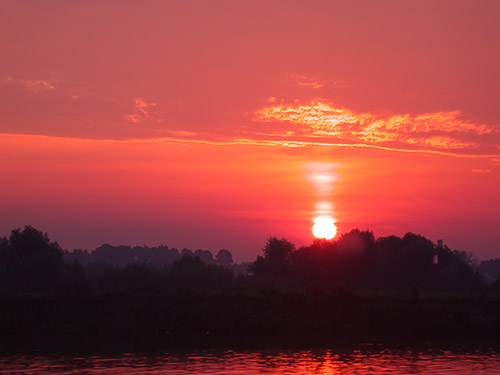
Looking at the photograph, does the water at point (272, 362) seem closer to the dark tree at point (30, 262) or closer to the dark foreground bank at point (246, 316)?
the dark foreground bank at point (246, 316)

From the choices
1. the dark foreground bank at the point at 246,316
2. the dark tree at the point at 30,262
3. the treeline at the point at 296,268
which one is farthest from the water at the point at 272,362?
the dark tree at the point at 30,262

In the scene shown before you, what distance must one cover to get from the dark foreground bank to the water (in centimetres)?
1127

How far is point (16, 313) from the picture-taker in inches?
2180

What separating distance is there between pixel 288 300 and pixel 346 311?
5.00 metres

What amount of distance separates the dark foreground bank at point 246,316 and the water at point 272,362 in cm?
1127

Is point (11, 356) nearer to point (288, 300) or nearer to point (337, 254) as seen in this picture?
point (288, 300)

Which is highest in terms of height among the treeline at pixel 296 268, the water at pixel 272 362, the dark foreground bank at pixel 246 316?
the treeline at pixel 296 268

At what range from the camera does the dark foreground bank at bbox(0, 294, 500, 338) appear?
54250 millimetres

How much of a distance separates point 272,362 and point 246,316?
19814mm

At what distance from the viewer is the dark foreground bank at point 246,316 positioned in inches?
2136

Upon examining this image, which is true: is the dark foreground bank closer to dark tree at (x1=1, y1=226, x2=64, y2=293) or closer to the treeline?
the treeline

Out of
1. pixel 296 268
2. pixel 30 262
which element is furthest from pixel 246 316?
pixel 30 262

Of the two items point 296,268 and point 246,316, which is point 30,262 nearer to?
point 296,268

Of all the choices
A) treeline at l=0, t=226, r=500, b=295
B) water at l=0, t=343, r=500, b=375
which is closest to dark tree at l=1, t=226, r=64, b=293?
treeline at l=0, t=226, r=500, b=295
